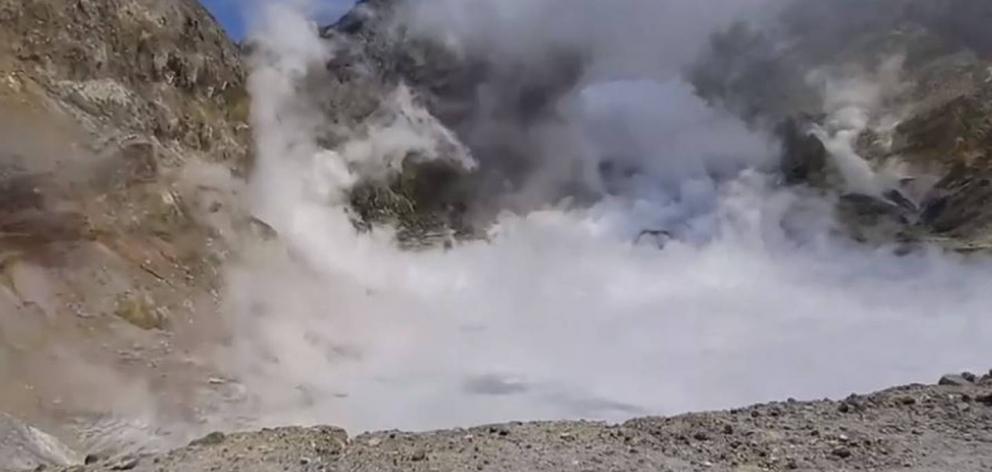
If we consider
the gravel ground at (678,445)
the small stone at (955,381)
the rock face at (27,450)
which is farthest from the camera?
the rock face at (27,450)

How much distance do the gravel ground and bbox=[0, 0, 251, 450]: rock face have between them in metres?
6.55

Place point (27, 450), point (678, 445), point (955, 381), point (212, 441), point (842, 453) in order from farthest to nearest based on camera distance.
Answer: point (27, 450), point (955, 381), point (212, 441), point (678, 445), point (842, 453)

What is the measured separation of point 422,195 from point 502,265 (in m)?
4.62

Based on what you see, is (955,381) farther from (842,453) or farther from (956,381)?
(842,453)

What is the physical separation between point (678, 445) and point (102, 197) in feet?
38.9

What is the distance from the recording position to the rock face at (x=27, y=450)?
8.42 meters

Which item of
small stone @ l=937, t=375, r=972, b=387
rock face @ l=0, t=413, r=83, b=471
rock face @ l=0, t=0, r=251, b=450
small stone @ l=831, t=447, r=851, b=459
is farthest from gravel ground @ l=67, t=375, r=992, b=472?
rock face @ l=0, t=0, r=251, b=450

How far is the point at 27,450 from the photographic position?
29.2 feet

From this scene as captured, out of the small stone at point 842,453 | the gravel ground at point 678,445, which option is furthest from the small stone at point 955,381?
the small stone at point 842,453

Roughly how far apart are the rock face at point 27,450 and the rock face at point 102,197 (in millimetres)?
2695

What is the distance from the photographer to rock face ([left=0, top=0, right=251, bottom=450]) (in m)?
13.6

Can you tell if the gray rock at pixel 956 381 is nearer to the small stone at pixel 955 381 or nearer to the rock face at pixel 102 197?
the small stone at pixel 955 381

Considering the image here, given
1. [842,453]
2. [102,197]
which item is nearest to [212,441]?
[842,453]

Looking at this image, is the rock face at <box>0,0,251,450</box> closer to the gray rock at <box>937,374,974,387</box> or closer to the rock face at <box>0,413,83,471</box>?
the rock face at <box>0,413,83,471</box>
